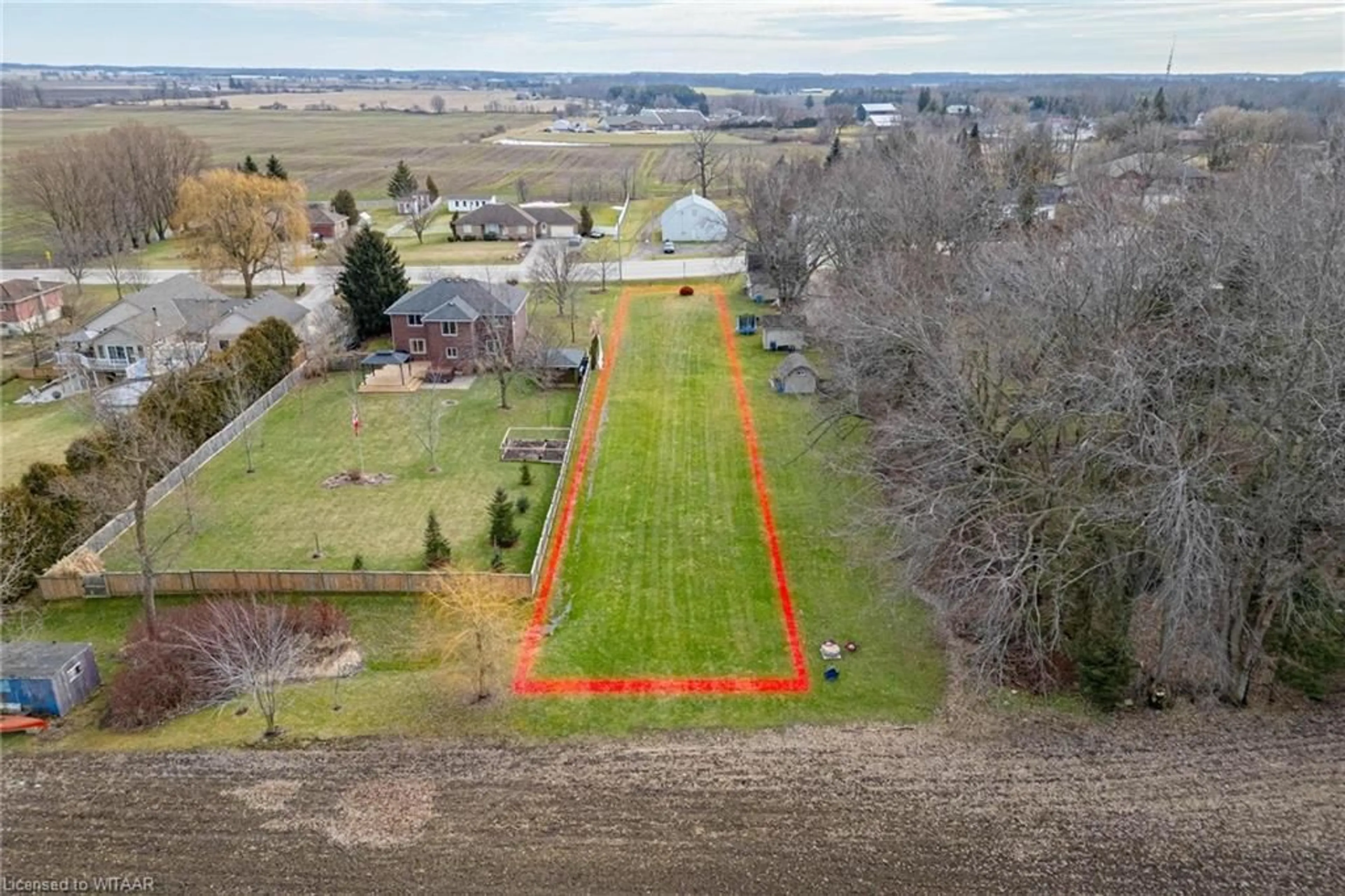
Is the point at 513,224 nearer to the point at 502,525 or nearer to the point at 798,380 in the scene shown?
the point at 798,380

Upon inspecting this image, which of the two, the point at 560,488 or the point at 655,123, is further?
the point at 655,123

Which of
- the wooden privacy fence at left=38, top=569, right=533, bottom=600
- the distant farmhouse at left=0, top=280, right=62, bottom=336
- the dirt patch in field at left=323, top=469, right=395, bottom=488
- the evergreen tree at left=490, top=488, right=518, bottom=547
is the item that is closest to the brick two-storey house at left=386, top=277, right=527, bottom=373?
the dirt patch in field at left=323, top=469, right=395, bottom=488

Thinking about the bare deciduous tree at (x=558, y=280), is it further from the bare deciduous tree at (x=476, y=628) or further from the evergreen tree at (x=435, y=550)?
the bare deciduous tree at (x=476, y=628)

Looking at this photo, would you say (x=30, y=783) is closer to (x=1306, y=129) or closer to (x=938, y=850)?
(x=938, y=850)

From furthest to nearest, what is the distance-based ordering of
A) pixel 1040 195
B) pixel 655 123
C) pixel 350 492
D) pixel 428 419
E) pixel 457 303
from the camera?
pixel 655 123 → pixel 1040 195 → pixel 457 303 → pixel 428 419 → pixel 350 492

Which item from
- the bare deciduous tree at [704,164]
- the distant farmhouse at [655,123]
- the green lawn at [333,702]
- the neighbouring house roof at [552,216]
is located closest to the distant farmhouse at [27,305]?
the green lawn at [333,702]

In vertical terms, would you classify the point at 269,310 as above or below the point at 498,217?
below

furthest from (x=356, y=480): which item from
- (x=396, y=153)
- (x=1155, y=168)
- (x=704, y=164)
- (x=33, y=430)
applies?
(x=396, y=153)
